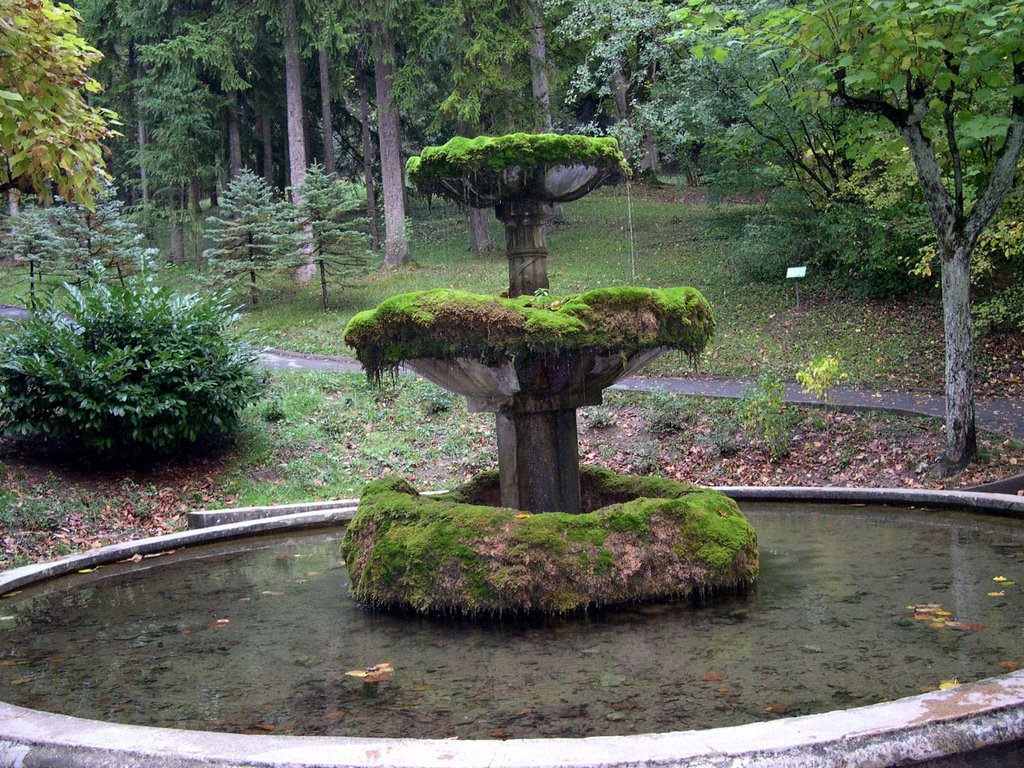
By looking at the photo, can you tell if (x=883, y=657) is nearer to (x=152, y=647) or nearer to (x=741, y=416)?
(x=152, y=647)

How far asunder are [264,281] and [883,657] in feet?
92.6

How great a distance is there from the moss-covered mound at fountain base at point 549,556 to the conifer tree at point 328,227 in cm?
2122

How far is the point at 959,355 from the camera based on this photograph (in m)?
11.4

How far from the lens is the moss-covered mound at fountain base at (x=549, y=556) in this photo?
18.8 ft

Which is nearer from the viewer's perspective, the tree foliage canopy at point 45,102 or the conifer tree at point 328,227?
the tree foliage canopy at point 45,102

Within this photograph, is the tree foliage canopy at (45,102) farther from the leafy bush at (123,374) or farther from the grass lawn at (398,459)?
the grass lawn at (398,459)

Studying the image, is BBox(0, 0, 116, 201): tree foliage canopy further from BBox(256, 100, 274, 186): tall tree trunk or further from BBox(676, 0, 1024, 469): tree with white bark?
BBox(256, 100, 274, 186): tall tree trunk

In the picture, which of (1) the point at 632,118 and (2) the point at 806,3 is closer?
(2) the point at 806,3


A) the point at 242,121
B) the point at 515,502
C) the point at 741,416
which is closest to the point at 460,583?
the point at 515,502

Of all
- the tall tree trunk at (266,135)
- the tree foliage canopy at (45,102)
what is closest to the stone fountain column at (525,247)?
the tree foliage canopy at (45,102)

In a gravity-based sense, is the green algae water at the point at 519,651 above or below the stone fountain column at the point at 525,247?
below

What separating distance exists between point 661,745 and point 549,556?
2684mm

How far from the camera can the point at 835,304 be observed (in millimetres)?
22156

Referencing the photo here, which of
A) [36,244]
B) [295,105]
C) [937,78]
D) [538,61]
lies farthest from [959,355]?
[36,244]
